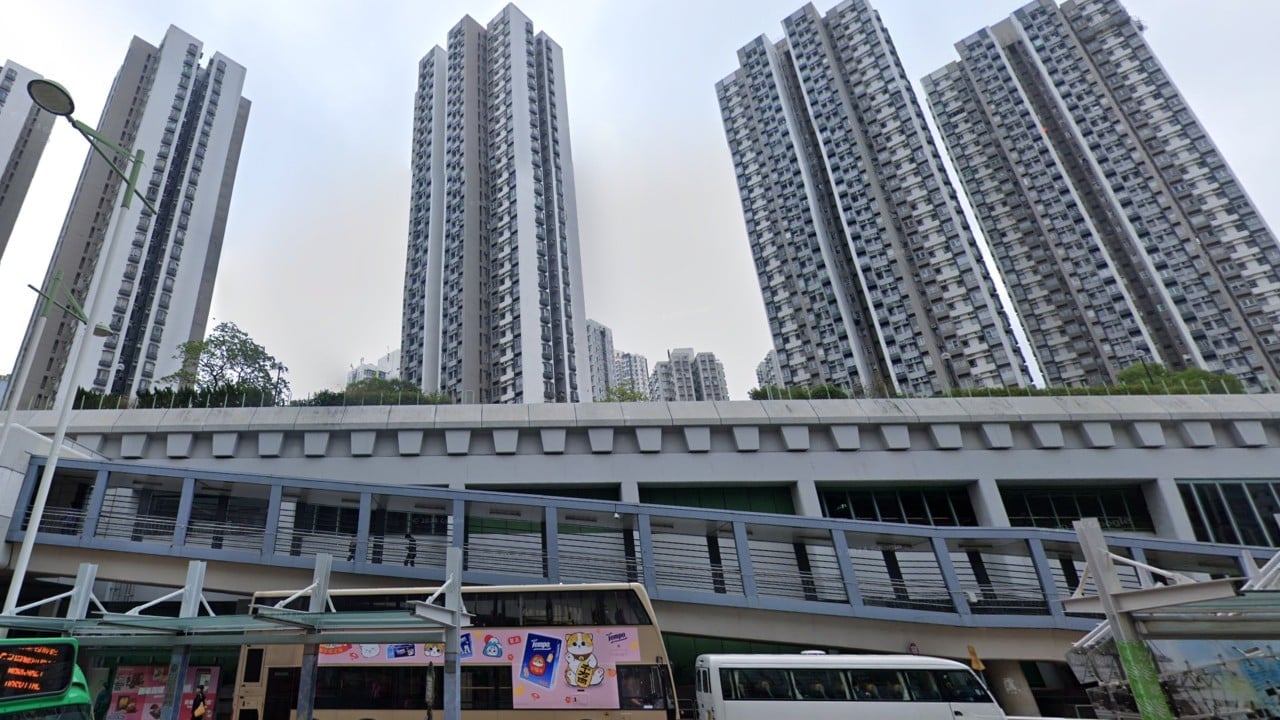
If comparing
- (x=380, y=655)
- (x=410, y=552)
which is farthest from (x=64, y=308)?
(x=410, y=552)

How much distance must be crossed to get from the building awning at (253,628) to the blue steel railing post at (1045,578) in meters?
19.3

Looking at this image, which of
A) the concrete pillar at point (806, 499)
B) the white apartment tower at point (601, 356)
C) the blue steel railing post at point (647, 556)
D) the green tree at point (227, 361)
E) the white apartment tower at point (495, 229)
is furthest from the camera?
the white apartment tower at point (601, 356)

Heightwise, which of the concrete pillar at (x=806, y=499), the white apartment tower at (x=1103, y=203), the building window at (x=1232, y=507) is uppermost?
the white apartment tower at (x=1103, y=203)

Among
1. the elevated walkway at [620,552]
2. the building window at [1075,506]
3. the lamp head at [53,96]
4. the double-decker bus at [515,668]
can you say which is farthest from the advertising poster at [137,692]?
the building window at [1075,506]

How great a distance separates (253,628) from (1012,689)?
2214cm

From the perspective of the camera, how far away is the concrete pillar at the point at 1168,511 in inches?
977

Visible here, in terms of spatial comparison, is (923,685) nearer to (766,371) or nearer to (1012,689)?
(1012,689)

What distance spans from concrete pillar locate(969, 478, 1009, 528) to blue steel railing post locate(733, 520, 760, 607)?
38.5ft

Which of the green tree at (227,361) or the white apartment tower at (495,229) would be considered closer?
the green tree at (227,361)

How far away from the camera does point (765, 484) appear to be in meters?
25.7

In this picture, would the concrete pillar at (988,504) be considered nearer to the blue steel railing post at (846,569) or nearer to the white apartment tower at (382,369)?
the blue steel railing post at (846,569)

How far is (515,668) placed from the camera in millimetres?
15383

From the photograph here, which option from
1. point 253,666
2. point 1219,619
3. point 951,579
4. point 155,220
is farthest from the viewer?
point 155,220

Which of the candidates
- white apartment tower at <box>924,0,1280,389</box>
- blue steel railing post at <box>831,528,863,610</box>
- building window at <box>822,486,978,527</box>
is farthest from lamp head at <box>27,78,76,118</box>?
white apartment tower at <box>924,0,1280,389</box>
